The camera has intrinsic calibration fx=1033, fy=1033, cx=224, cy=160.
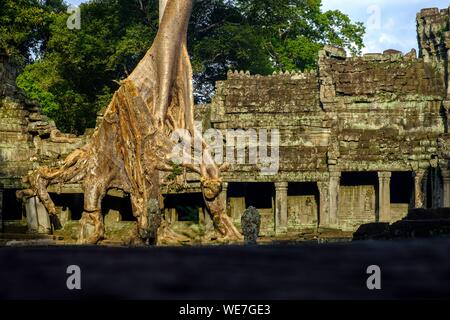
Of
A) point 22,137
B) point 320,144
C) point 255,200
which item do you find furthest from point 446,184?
point 22,137

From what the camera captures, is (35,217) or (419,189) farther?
(419,189)

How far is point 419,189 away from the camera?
4912 centimetres

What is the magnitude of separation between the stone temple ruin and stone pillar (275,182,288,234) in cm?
5

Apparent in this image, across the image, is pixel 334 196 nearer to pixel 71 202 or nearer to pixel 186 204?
pixel 186 204

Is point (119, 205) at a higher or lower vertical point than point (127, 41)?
lower

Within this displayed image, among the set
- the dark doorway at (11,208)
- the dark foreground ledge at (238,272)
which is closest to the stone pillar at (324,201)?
the dark doorway at (11,208)

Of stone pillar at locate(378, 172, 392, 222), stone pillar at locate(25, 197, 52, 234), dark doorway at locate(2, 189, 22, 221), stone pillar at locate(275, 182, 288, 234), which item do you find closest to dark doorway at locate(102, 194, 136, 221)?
stone pillar at locate(25, 197, 52, 234)

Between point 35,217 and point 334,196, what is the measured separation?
1416cm

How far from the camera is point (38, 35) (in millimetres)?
73000

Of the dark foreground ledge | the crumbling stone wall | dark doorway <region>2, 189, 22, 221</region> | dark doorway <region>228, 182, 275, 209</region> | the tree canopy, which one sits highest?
the tree canopy

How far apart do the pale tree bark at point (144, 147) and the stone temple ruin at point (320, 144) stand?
12248mm

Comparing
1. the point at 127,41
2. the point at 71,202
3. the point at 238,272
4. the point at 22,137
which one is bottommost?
the point at 238,272

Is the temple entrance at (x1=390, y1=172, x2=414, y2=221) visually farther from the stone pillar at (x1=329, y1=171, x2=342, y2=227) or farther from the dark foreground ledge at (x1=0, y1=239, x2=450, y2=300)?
the dark foreground ledge at (x1=0, y1=239, x2=450, y2=300)

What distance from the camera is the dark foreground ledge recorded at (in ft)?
42.5
